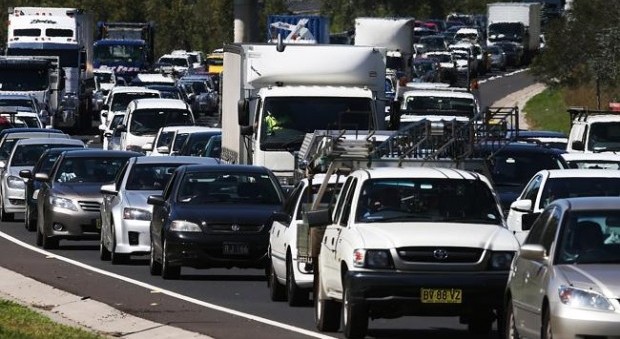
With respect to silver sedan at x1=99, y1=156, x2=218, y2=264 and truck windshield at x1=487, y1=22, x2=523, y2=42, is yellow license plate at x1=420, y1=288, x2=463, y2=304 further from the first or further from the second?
truck windshield at x1=487, y1=22, x2=523, y2=42

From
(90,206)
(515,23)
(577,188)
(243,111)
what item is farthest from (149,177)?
(515,23)

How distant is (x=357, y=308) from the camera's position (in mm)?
16781

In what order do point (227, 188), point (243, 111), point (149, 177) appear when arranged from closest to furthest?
point (227, 188) < point (149, 177) < point (243, 111)

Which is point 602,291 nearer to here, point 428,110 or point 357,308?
point 357,308

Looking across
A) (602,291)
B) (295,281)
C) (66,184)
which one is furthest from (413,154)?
(66,184)

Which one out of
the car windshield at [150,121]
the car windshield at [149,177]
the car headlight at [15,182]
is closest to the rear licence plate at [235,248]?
the car windshield at [149,177]

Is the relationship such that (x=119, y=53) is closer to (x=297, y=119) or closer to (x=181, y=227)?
(x=297, y=119)

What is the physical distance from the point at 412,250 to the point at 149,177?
12051 millimetres

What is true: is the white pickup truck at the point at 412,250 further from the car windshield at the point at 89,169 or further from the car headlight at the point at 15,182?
the car headlight at the point at 15,182

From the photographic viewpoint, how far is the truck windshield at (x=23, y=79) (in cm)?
6150

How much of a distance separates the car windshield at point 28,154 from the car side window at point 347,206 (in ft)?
68.7

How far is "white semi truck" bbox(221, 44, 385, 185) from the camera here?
Result: 31.0m

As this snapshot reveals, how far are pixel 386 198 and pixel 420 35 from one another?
85.2 metres

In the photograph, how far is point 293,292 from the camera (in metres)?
20.7
